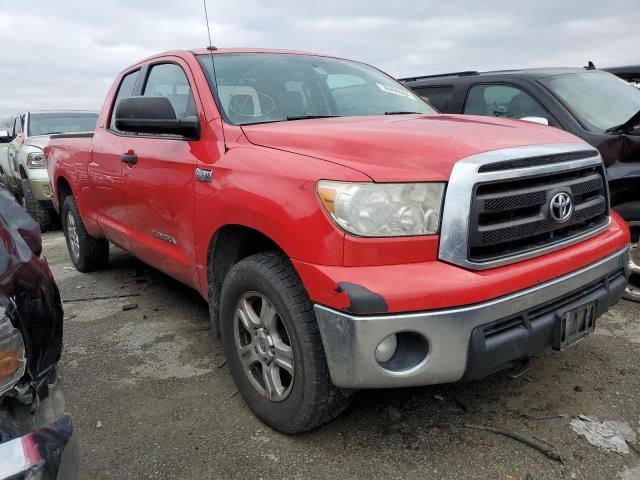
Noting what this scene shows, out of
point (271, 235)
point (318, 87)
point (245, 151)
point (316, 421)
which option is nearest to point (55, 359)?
point (271, 235)

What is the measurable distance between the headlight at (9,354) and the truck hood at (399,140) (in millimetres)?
1204

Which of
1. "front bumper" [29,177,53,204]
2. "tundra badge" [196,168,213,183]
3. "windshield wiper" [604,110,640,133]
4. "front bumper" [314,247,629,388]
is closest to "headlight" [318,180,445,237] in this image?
"front bumper" [314,247,629,388]

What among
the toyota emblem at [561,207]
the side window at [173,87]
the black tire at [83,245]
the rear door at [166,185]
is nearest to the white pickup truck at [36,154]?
the black tire at [83,245]

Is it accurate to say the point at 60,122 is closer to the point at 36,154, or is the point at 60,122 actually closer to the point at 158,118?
the point at 36,154

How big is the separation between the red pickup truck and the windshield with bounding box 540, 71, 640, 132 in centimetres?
167

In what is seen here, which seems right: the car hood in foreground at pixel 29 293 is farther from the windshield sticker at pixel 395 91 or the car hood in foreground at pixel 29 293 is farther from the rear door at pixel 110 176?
the windshield sticker at pixel 395 91

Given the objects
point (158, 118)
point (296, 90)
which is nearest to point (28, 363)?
point (158, 118)

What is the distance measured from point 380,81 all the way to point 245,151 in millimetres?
1495

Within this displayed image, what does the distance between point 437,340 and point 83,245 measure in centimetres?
400

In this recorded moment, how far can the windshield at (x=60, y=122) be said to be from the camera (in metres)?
8.38

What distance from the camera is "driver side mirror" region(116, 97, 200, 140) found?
267cm

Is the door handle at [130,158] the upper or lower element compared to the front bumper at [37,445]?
upper

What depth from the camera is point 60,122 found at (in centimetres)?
862

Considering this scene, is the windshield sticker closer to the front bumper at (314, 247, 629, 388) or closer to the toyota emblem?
the toyota emblem
